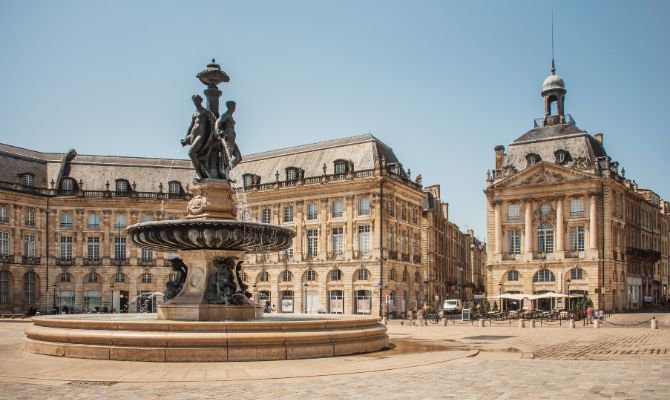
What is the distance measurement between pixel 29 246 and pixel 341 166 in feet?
89.1

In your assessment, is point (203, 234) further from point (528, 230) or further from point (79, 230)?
point (79, 230)

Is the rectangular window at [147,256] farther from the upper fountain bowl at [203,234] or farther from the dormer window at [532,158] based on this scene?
the upper fountain bowl at [203,234]

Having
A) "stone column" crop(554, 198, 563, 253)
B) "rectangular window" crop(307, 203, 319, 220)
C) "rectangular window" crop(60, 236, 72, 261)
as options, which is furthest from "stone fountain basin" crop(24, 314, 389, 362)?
"rectangular window" crop(60, 236, 72, 261)

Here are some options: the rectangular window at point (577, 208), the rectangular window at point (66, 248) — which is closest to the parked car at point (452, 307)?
the rectangular window at point (577, 208)

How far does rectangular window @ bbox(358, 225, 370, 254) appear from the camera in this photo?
188ft

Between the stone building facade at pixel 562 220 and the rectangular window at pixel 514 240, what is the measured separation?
8 cm

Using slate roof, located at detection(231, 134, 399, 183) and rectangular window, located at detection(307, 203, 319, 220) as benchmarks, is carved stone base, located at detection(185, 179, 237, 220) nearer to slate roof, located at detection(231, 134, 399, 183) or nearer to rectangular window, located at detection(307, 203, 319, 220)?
slate roof, located at detection(231, 134, 399, 183)

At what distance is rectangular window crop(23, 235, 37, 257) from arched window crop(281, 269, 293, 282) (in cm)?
2116

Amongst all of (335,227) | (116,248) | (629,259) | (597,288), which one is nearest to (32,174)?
(116,248)

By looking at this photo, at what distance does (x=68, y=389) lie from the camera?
11195 millimetres

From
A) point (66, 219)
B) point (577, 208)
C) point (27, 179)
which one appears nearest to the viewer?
point (577, 208)

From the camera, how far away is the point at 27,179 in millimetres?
61594

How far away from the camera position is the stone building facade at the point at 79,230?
60.7 metres

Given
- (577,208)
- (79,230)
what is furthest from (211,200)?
(79,230)
